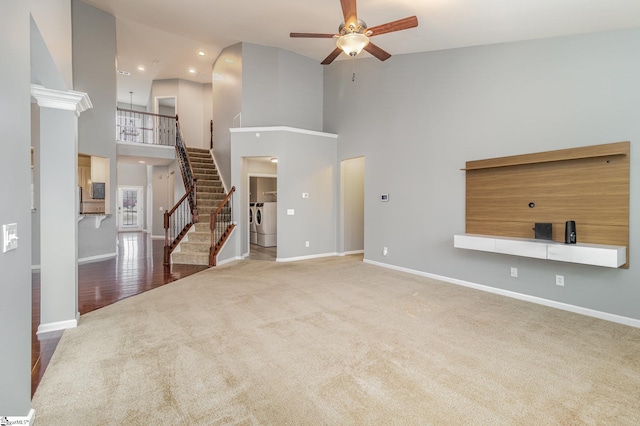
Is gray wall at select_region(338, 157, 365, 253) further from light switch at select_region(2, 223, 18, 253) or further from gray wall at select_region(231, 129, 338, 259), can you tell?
light switch at select_region(2, 223, 18, 253)

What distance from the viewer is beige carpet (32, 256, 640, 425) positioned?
1940 mm

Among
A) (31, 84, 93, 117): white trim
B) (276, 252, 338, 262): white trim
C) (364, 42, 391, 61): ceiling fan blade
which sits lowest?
(276, 252, 338, 262): white trim

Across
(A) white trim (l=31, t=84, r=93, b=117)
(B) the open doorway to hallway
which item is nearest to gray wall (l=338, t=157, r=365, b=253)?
(B) the open doorway to hallway

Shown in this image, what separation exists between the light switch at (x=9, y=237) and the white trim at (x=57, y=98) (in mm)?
2046

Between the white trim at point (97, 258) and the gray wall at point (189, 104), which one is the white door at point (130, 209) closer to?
the gray wall at point (189, 104)

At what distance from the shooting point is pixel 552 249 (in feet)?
11.8

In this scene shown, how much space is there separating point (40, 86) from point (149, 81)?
9.97 metres

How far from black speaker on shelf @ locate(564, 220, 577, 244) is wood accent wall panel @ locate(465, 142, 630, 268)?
13cm

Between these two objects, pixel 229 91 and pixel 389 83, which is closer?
pixel 389 83

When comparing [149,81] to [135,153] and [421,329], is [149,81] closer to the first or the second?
[135,153]

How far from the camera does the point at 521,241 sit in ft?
12.8

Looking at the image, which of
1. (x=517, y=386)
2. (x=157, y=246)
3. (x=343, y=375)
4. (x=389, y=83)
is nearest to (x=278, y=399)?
(x=343, y=375)

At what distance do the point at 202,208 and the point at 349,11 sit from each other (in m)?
5.89

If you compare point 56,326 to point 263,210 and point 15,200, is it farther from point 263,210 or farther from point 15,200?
point 263,210
